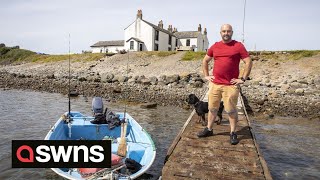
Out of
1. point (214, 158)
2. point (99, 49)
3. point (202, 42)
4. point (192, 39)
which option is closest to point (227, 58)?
point (214, 158)

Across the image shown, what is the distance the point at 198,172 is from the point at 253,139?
9.06 ft

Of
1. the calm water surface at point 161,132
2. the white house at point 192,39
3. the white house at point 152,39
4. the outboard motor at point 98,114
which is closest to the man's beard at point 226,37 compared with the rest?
the calm water surface at point 161,132

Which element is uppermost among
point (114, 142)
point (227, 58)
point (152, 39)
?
point (152, 39)

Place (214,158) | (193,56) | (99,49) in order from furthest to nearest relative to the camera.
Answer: (99,49)
(193,56)
(214,158)

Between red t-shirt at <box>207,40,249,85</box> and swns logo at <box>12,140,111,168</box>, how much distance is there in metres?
3.32

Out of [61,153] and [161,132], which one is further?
[161,132]

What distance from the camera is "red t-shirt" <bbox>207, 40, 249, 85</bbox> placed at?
7168 millimetres

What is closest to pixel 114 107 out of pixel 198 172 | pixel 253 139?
pixel 253 139

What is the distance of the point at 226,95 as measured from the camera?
743 cm

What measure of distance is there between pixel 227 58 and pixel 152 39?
49.0 meters

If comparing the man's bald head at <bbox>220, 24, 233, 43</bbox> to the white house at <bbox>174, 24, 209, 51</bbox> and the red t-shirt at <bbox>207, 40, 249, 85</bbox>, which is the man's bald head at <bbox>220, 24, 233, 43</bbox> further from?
the white house at <bbox>174, 24, 209, 51</bbox>

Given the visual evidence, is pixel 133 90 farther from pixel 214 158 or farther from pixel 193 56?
pixel 214 158

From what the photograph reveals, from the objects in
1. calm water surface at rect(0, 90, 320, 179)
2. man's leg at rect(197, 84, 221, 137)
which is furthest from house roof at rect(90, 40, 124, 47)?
man's leg at rect(197, 84, 221, 137)

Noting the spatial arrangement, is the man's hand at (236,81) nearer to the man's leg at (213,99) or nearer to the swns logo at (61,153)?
the man's leg at (213,99)
